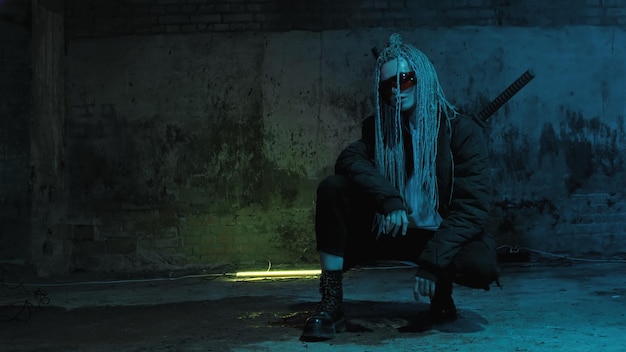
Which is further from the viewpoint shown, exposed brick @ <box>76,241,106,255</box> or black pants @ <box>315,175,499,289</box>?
exposed brick @ <box>76,241,106,255</box>

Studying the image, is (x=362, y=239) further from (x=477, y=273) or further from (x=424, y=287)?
(x=477, y=273)

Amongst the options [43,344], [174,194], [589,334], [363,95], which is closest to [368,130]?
[589,334]

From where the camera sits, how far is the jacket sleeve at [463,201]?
9.46 feet

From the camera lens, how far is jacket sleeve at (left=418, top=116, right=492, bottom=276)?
2885mm

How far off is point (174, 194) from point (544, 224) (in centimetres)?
320

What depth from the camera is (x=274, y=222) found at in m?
5.74

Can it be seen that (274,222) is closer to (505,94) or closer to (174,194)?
(174,194)

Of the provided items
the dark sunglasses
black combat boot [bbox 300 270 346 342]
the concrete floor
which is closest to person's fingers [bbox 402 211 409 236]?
black combat boot [bbox 300 270 346 342]

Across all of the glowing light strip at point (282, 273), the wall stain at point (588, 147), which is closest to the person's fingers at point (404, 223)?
the glowing light strip at point (282, 273)

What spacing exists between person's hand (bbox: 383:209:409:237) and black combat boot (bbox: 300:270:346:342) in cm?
34

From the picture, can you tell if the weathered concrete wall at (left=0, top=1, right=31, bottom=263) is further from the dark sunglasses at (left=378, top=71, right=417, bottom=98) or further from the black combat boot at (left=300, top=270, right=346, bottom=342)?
Result: the dark sunglasses at (left=378, top=71, right=417, bottom=98)

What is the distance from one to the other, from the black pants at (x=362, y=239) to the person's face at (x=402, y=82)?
1.51ft

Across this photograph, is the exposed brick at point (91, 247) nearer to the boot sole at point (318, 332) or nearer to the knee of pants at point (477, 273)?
the boot sole at point (318, 332)

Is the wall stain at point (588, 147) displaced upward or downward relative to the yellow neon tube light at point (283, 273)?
upward
